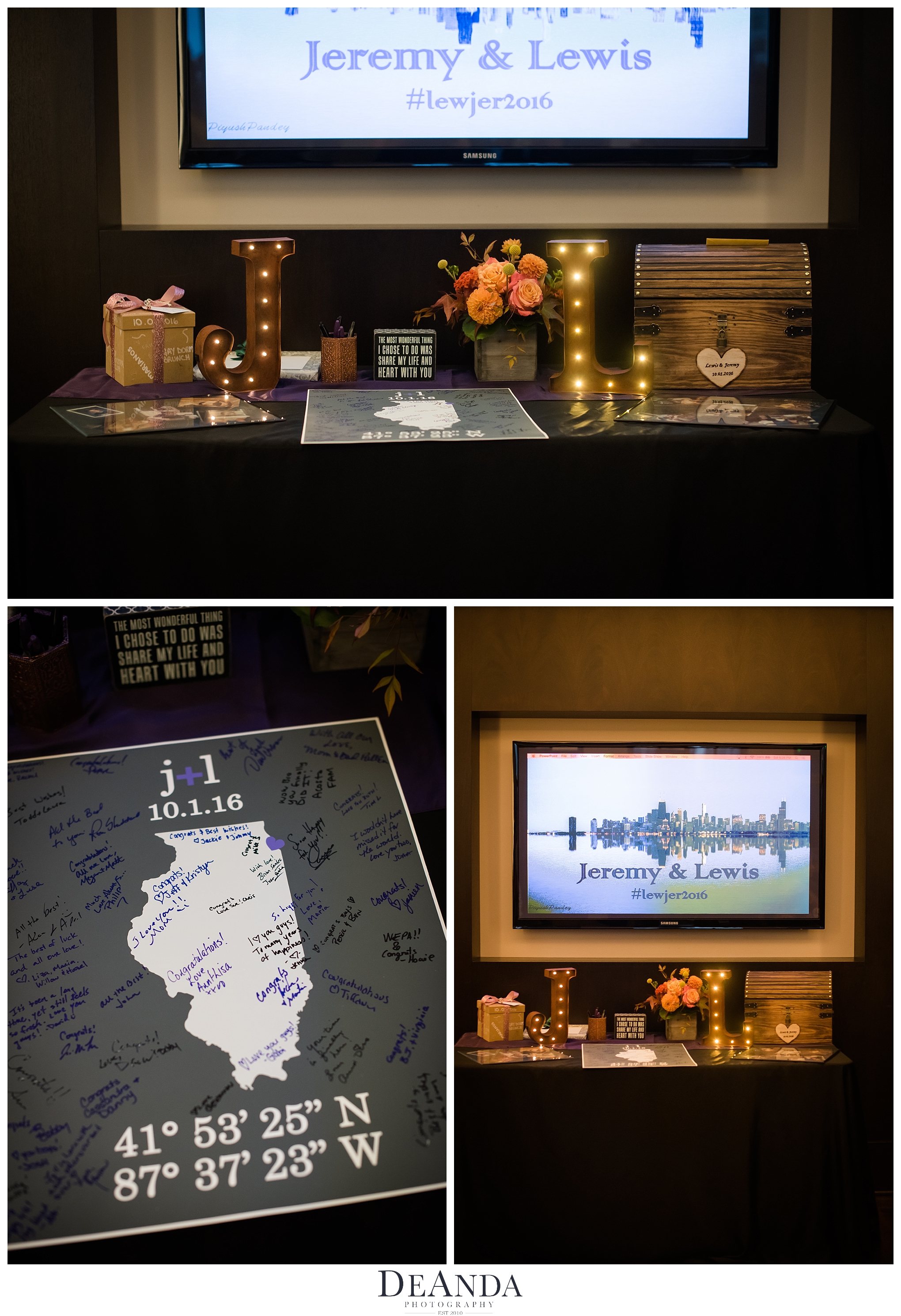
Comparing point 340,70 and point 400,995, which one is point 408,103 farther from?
point 400,995

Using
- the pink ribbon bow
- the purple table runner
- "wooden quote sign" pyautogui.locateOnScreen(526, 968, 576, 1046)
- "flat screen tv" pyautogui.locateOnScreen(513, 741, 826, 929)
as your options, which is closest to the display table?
"wooden quote sign" pyautogui.locateOnScreen(526, 968, 576, 1046)

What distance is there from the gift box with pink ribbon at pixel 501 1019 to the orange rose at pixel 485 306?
149 cm

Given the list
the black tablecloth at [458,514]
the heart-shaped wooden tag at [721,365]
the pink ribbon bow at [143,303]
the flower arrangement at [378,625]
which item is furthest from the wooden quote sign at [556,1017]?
the pink ribbon bow at [143,303]

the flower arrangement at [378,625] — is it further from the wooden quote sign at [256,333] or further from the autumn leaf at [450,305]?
the autumn leaf at [450,305]

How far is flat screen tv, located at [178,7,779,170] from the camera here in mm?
2635

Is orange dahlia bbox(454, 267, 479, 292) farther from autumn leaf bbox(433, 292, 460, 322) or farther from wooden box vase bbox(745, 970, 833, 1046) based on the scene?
wooden box vase bbox(745, 970, 833, 1046)

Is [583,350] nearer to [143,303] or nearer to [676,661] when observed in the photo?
[676,661]

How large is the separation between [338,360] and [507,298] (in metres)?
0.40

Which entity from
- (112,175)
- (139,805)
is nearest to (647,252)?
(112,175)

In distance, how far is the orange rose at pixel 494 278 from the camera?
2301 mm

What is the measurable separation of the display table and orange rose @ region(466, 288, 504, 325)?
5.22 feet

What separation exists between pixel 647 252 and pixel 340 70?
3.16 feet

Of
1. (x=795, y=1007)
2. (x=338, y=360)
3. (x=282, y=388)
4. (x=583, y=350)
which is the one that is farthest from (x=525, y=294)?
(x=795, y=1007)
